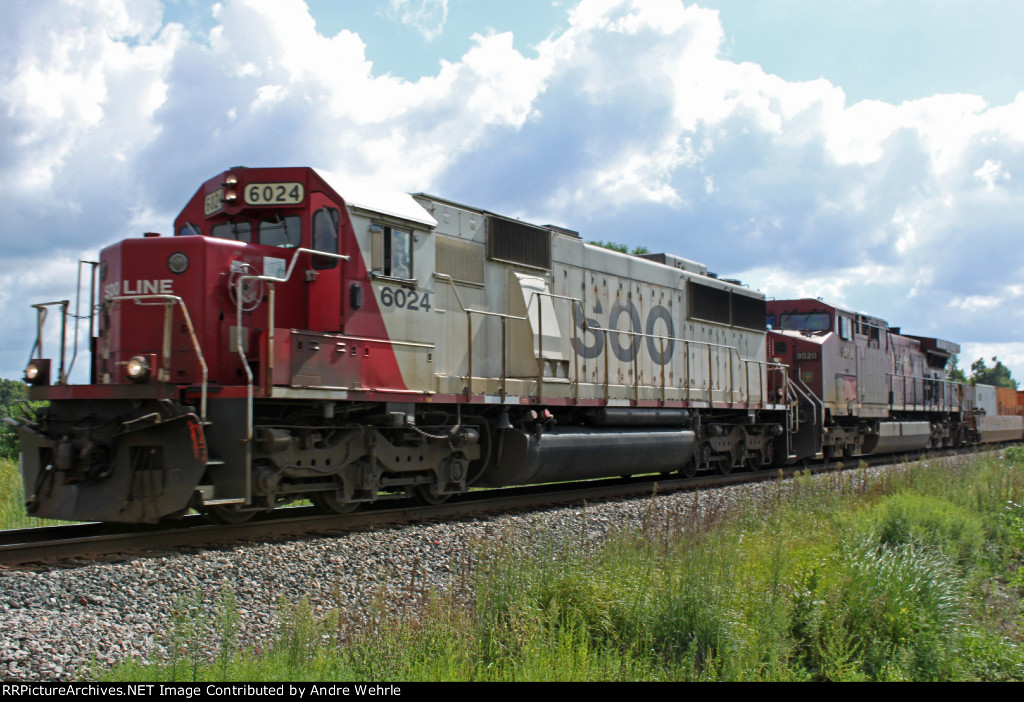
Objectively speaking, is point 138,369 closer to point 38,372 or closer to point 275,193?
point 38,372

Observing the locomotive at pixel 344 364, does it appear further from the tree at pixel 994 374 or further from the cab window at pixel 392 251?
the tree at pixel 994 374

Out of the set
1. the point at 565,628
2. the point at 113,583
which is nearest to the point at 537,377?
the point at 565,628

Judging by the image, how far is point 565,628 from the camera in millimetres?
5438

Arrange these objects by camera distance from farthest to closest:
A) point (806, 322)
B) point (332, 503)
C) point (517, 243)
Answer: point (806, 322) < point (517, 243) < point (332, 503)

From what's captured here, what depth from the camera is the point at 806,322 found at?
64.6ft

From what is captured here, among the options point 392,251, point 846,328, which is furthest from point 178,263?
point 846,328

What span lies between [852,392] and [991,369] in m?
102

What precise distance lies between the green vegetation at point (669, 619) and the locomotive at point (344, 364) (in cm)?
196

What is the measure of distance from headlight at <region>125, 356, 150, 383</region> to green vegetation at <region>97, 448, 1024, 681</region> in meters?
2.38

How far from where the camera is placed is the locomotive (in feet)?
22.8

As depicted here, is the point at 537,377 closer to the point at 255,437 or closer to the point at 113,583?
the point at 255,437

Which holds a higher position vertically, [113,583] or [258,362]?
[258,362]

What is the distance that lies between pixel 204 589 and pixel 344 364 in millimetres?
2835

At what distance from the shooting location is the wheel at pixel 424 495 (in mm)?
9336
